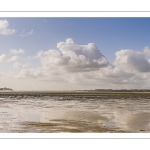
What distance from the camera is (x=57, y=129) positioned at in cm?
747

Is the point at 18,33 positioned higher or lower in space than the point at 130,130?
higher

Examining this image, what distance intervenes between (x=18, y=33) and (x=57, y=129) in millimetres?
2878

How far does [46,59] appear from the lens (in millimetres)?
8867
